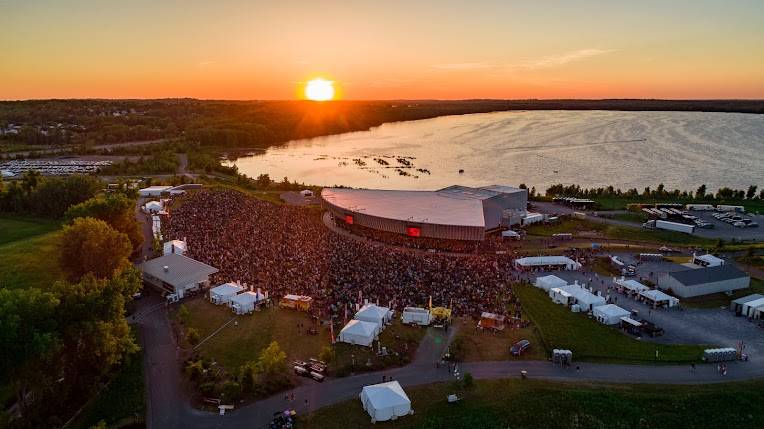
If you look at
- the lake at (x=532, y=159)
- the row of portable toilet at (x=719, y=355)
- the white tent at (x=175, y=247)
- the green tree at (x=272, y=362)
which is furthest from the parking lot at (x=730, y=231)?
the white tent at (x=175, y=247)

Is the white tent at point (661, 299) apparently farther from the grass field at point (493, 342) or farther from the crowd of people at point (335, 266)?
the grass field at point (493, 342)

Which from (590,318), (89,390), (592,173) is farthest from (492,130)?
(89,390)

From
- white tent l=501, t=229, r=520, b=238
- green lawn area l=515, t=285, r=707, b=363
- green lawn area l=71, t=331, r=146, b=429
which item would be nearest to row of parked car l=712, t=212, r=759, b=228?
white tent l=501, t=229, r=520, b=238

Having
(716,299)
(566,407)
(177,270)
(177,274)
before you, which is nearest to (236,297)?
(177,274)

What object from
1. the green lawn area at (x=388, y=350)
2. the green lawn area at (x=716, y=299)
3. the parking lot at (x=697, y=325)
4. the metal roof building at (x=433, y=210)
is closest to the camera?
the green lawn area at (x=388, y=350)

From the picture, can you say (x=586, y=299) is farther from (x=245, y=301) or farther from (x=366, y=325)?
(x=245, y=301)
